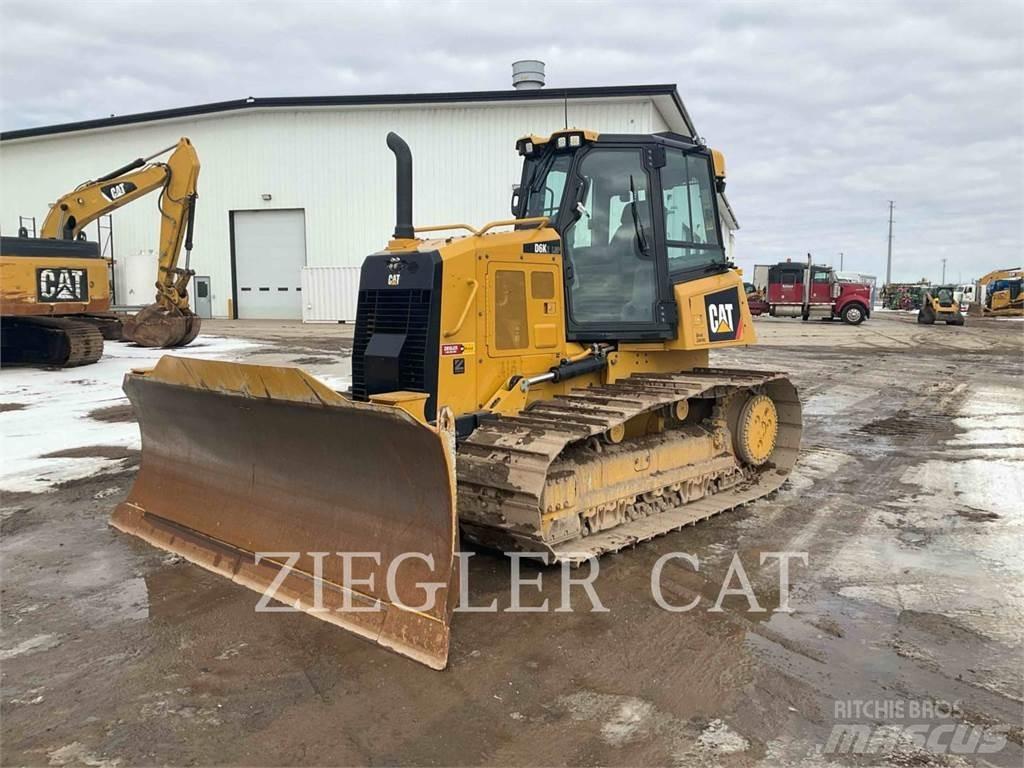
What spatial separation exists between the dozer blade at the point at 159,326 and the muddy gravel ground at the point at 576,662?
39.7 ft

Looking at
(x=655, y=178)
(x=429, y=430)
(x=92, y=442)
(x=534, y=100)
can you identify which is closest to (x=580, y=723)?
(x=429, y=430)

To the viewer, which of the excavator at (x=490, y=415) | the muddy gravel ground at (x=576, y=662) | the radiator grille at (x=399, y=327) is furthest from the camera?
the radiator grille at (x=399, y=327)

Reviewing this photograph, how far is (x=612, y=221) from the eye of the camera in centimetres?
634

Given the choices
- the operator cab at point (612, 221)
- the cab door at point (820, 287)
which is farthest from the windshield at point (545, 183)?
the cab door at point (820, 287)

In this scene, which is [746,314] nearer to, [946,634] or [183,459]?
[946,634]

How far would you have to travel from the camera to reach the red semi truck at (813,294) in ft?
123

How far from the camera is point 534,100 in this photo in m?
27.1

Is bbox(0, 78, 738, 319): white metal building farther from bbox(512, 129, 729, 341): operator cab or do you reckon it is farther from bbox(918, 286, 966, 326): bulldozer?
bbox(512, 129, 729, 341): operator cab

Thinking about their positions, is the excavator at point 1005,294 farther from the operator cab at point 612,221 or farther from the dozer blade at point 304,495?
the dozer blade at point 304,495

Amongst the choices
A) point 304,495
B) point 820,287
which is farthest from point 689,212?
point 820,287

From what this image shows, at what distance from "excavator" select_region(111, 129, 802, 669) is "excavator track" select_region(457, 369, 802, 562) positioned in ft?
0.07

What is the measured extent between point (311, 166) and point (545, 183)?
25.9m

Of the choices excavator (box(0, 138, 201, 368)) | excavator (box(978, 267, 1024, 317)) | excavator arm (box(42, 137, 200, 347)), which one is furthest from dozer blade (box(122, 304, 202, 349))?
excavator (box(978, 267, 1024, 317))

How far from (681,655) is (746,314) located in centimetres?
421
